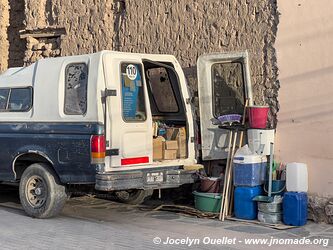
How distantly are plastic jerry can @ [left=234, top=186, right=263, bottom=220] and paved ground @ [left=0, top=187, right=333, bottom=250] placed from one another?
0.21m

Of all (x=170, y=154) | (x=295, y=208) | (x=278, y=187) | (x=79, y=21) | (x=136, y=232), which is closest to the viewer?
(x=136, y=232)

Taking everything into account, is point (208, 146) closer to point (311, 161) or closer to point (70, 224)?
point (311, 161)

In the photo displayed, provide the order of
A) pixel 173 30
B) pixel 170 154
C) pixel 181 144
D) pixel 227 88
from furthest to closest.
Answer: pixel 173 30
pixel 227 88
pixel 181 144
pixel 170 154

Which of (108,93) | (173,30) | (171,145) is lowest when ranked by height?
(171,145)

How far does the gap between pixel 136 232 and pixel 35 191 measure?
5.84 ft

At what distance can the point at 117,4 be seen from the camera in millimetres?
11406

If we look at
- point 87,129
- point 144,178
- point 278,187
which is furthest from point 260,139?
point 87,129

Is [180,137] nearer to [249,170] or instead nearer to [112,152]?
[249,170]

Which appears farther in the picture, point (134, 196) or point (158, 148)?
point (134, 196)

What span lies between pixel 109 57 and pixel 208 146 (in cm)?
242

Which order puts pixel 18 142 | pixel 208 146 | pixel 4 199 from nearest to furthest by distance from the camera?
1. pixel 18 142
2. pixel 208 146
3. pixel 4 199

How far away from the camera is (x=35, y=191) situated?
27.6ft

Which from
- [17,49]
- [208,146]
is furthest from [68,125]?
[17,49]

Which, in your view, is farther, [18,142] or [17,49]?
[17,49]
